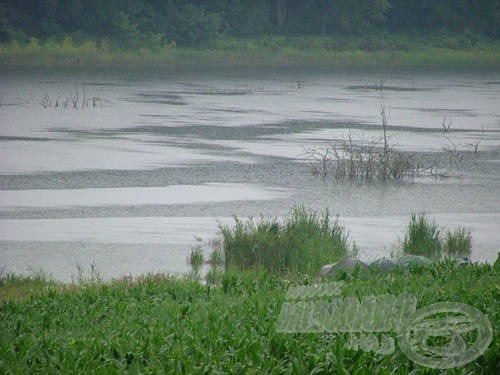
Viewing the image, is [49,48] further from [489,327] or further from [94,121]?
[489,327]

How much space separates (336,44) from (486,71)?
1415cm

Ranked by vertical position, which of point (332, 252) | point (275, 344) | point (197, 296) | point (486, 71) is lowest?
point (486, 71)

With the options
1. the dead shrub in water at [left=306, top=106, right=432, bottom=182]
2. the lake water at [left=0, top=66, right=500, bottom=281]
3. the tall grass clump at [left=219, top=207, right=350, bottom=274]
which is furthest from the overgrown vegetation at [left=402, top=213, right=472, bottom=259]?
the dead shrub in water at [left=306, top=106, right=432, bottom=182]

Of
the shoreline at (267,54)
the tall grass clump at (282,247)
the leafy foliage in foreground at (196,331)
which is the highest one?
the leafy foliage in foreground at (196,331)

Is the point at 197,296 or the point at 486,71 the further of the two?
the point at 486,71

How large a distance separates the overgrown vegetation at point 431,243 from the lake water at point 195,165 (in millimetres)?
308

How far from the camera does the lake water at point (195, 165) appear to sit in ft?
49.4

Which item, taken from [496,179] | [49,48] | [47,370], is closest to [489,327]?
[47,370]

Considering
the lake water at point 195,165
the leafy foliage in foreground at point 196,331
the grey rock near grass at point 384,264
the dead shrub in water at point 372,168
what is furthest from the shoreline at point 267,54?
the leafy foliage in foreground at point 196,331

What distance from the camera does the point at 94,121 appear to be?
33.6 m

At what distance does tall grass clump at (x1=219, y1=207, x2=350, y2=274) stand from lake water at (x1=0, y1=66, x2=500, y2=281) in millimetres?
674

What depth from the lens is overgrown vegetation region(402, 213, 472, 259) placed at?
1425 centimetres

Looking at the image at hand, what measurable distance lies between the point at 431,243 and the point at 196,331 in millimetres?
8172

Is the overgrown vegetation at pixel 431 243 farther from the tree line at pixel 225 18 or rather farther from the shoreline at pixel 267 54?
the tree line at pixel 225 18
